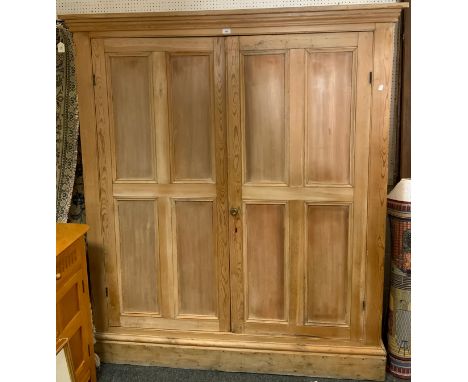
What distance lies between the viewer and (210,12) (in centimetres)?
200

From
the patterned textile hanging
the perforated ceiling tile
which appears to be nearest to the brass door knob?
the patterned textile hanging

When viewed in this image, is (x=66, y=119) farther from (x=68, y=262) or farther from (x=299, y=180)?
(x=299, y=180)

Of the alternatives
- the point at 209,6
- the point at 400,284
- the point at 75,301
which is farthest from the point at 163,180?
the point at 400,284

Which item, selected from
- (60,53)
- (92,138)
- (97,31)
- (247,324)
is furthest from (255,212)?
(60,53)

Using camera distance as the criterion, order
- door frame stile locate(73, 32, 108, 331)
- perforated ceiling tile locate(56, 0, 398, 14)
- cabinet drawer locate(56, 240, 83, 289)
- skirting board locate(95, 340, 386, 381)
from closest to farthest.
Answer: cabinet drawer locate(56, 240, 83, 289) < door frame stile locate(73, 32, 108, 331) < skirting board locate(95, 340, 386, 381) < perforated ceiling tile locate(56, 0, 398, 14)

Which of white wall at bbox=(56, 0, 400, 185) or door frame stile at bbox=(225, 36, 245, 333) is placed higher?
white wall at bbox=(56, 0, 400, 185)

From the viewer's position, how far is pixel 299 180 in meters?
2.12

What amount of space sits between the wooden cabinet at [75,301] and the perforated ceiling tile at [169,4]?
1.31m

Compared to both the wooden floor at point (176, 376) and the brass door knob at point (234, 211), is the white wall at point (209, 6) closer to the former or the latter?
the brass door knob at point (234, 211)

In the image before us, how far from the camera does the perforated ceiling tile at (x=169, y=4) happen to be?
2.39 m

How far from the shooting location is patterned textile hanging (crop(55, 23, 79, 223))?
A: 241 centimetres

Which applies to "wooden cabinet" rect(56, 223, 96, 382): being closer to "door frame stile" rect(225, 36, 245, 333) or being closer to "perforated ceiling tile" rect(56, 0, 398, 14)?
"door frame stile" rect(225, 36, 245, 333)
